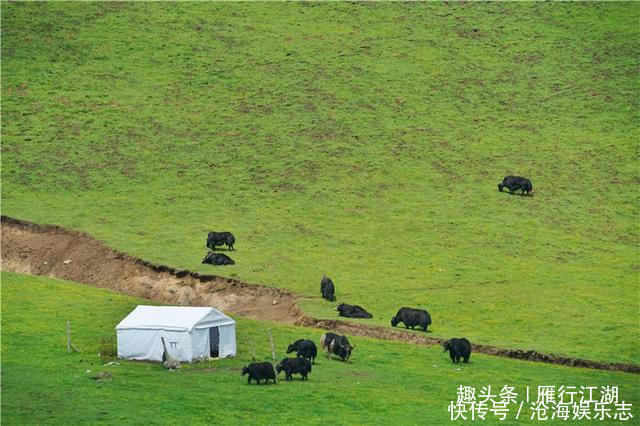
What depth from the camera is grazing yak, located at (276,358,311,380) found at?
4956cm

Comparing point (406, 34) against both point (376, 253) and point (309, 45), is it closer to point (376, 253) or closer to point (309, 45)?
point (309, 45)

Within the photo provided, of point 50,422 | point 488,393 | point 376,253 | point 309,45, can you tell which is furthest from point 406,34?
→ point 50,422

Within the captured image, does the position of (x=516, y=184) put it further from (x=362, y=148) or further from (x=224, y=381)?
(x=224, y=381)

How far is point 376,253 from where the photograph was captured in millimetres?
72375

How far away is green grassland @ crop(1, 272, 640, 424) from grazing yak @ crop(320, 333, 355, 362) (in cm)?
56

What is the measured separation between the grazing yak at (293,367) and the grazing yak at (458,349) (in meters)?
7.59

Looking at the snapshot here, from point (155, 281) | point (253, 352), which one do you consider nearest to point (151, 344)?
point (253, 352)

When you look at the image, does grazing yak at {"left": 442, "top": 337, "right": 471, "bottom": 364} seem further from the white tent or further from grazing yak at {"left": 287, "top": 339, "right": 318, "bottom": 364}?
the white tent

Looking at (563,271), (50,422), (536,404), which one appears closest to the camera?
(50,422)

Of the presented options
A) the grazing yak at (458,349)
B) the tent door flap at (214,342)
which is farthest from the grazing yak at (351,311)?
the tent door flap at (214,342)

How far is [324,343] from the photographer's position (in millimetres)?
54656

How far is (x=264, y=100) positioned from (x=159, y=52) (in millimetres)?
10739

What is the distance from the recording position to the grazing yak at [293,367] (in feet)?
163

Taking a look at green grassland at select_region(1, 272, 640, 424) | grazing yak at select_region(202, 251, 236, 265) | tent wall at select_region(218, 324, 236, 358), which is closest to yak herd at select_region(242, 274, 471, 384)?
green grassland at select_region(1, 272, 640, 424)
